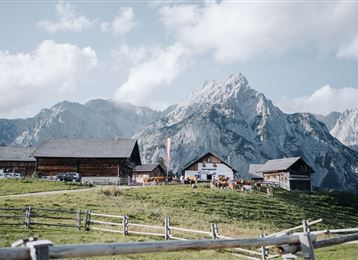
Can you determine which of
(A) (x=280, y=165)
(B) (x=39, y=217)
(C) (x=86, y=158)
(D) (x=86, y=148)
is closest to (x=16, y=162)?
(D) (x=86, y=148)

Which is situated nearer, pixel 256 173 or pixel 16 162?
pixel 16 162

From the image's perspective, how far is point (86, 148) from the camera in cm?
7294

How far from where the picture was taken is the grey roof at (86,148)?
7106 cm

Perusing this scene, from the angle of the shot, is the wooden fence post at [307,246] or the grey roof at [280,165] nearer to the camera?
the wooden fence post at [307,246]

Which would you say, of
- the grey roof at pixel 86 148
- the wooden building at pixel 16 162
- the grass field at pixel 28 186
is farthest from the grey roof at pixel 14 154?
the grass field at pixel 28 186

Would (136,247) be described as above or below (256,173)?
below

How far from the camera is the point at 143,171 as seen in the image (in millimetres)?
102812

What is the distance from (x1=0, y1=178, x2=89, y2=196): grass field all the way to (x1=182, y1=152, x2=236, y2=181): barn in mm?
35176

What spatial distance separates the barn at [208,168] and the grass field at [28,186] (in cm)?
3518

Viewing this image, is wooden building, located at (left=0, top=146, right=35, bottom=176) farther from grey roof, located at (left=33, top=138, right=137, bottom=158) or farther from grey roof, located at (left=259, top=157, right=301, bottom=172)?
grey roof, located at (left=259, top=157, right=301, bottom=172)

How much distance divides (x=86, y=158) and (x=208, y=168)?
1122 inches

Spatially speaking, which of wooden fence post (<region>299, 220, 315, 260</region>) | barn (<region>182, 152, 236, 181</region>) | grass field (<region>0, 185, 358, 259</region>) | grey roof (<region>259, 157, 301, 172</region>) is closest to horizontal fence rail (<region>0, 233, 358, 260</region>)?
wooden fence post (<region>299, 220, 315, 260</region>)

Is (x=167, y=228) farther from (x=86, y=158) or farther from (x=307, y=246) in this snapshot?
(x=86, y=158)

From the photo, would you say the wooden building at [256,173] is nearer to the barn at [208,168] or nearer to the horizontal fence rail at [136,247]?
the barn at [208,168]
